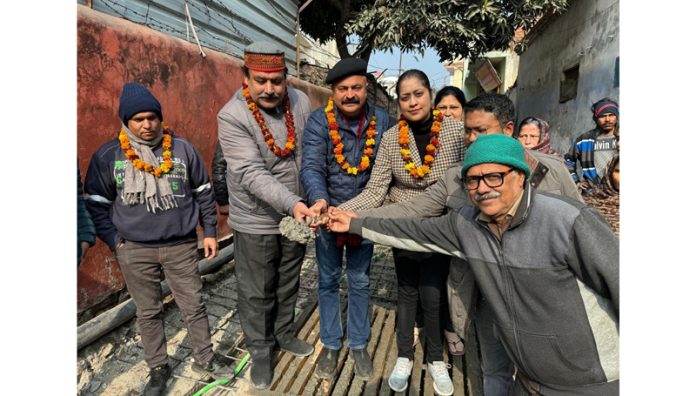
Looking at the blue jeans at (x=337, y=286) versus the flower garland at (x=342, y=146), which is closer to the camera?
the flower garland at (x=342, y=146)

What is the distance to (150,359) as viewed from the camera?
112 inches

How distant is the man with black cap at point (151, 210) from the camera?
262 cm

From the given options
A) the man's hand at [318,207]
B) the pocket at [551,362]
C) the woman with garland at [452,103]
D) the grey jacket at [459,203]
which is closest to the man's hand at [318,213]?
the man's hand at [318,207]

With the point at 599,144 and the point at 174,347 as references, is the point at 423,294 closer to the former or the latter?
the point at 174,347

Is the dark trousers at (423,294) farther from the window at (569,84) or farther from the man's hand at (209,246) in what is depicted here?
the window at (569,84)

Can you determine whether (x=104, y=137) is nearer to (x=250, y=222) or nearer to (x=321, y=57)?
(x=250, y=222)

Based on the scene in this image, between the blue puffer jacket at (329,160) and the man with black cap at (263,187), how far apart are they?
16 centimetres

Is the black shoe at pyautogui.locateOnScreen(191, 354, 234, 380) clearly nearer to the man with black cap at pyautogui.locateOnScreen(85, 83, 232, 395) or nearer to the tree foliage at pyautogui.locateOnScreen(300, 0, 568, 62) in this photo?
the man with black cap at pyautogui.locateOnScreen(85, 83, 232, 395)

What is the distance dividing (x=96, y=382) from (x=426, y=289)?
2.66 meters

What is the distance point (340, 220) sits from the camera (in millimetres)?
2529

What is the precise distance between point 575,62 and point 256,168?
8.37 metres

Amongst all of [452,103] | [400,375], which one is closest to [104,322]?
[400,375]

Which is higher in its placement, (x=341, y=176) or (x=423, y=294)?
(x=341, y=176)

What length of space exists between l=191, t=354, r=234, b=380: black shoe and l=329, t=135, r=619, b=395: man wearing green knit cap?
7.15ft
